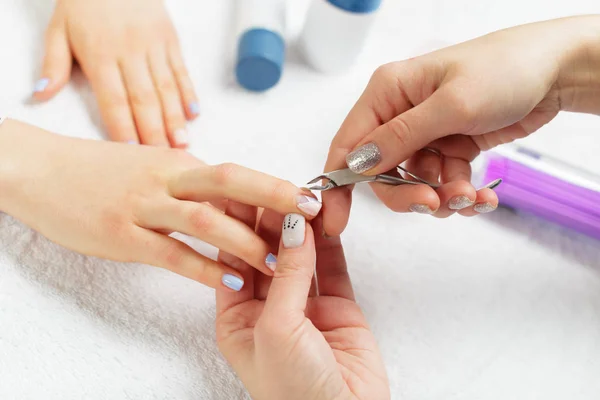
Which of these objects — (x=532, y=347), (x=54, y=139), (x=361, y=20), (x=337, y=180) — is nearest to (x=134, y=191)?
(x=54, y=139)

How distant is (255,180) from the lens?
0.59 metres

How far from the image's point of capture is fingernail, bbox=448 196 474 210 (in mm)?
608

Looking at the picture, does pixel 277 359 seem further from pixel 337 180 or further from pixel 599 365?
pixel 599 365

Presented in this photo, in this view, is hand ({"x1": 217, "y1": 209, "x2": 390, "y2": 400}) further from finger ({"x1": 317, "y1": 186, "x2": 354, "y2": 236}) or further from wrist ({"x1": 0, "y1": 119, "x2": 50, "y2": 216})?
wrist ({"x1": 0, "y1": 119, "x2": 50, "y2": 216})

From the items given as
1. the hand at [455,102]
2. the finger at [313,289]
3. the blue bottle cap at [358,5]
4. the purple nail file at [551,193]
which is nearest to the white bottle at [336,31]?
the blue bottle cap at [358,5]

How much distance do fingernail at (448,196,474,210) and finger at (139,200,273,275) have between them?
0.22 meters

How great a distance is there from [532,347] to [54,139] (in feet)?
2.21

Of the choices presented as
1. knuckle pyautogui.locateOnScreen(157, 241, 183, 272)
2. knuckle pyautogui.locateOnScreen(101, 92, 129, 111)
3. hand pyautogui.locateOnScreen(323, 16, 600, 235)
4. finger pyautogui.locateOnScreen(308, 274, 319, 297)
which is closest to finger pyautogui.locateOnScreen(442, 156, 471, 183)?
hand pyautogui.locateOnScreen(323, 16, 600, 235)

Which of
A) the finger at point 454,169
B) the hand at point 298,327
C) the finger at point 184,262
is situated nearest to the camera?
the hand at point 298,327

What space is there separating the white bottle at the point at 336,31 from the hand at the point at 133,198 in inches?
11.2

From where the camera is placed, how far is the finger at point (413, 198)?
1.93 feet

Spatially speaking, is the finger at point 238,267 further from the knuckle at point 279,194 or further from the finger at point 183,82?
the finger at point 183,82

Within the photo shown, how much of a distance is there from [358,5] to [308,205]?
339 mm

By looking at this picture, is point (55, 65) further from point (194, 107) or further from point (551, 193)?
point (551, 193)
